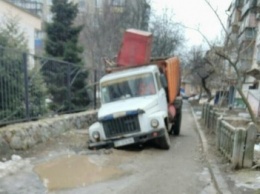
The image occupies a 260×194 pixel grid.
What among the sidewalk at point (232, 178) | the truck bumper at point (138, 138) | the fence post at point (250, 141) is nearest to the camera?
the sidewalk at point (232, 178)

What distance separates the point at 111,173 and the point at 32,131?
3166mm

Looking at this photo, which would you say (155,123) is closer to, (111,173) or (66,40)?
(111,173)

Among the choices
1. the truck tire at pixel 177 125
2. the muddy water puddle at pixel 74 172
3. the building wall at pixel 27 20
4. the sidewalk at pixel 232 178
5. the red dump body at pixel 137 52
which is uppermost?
the building wall at pixel 27 20

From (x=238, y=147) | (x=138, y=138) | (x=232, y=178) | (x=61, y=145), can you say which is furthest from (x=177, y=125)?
(x=232, y=178)

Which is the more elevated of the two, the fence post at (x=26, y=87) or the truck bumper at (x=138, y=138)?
the fence post at (x=26, y=87)

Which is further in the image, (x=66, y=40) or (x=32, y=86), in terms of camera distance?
(x=66, y=40)

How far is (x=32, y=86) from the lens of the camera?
10.3 meters

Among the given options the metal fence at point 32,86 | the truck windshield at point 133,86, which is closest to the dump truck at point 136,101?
the truck windshield at point 133,86

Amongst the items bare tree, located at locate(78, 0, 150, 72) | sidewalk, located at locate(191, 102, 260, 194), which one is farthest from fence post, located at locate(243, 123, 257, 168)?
bare tree, located at locate(78, 0, 150, 72)

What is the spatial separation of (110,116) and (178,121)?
5.41 meters

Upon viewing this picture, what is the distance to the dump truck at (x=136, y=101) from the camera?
9.59 meters

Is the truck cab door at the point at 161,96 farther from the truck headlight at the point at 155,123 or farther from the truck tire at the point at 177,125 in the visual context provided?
the truck tire at the point at 177,125

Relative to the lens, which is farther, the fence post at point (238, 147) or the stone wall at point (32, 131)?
the stone wall at point (32, 131)

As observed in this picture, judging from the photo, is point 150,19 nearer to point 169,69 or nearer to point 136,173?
point 169,69
